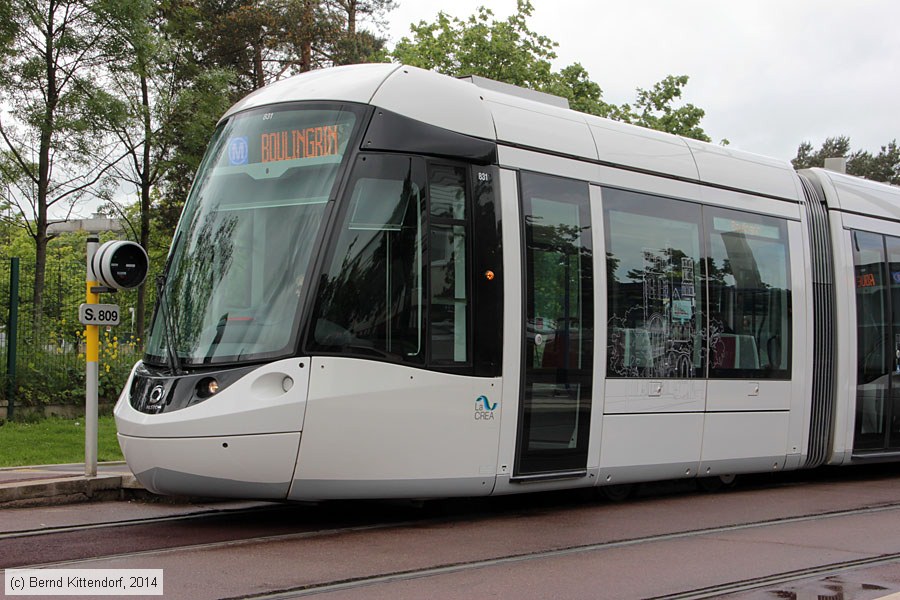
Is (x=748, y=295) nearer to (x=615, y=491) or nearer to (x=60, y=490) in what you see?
(x=615, y=491)

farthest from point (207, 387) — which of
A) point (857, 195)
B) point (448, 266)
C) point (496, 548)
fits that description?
point (857, 195)

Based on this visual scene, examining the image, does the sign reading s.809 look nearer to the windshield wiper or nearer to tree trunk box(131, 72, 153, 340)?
the windshield wiper

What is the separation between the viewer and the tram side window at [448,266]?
8.34 metres

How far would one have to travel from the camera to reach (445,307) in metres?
8.38

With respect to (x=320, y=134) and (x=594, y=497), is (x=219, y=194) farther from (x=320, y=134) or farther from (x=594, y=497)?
(x=594, y=497)

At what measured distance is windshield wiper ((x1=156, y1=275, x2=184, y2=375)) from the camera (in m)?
8.01

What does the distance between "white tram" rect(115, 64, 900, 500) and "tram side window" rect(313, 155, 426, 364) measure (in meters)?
0.02

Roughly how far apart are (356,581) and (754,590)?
2.42 meters

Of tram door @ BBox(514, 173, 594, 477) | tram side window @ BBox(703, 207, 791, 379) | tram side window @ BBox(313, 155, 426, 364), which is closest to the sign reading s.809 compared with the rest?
tram side window @ BBox(313, 155, 426, 364)

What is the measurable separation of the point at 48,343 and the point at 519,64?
1861cm

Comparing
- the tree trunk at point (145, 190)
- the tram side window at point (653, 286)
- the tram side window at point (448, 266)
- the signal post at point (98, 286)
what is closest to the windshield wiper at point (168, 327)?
the signal post at point (98, 286)

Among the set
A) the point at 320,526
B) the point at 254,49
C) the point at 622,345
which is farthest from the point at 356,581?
the point at 254,49

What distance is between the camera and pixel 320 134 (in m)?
8.32

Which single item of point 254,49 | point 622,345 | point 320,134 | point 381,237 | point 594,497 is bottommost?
point 594,497
